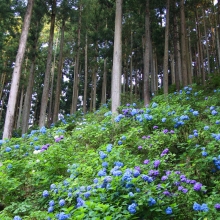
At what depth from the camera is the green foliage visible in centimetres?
296

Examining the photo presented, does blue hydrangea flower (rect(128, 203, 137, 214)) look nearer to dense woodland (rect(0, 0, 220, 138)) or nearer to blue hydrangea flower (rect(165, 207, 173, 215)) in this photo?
blue hydrangea flower (rect(165, 207, 173, 215))

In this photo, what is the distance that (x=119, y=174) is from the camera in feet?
10.2

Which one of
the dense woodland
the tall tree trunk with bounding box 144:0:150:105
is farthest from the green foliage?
the tall tree trunk with bounding box 144:0:150:105

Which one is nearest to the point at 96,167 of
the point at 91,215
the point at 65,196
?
the point at 65,196

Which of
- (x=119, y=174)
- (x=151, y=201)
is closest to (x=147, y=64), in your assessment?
(x=119, y=174)

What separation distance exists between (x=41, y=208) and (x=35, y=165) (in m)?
0.70

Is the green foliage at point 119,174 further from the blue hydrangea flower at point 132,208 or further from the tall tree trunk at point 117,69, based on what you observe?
the tall tree trunk at point 117,69

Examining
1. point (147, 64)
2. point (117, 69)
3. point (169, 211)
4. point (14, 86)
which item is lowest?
point (169, 211)

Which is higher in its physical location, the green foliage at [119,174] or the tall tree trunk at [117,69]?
the tall tree trunk at [117,69]

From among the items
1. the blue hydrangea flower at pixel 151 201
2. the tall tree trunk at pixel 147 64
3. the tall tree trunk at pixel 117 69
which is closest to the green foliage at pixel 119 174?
the blue hydrangea flower at pixel 151 201

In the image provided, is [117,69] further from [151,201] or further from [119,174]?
[151,201]

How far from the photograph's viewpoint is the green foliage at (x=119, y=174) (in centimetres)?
296

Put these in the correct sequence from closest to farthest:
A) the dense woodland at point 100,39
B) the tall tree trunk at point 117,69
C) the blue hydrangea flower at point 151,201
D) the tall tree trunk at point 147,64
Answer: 1. the blue hydrangea flower at point 151,201
2. the tall tree trunk at point 117,69
3. the dense woodland at point 100,39
4. the tall tree trunk at point 147,64

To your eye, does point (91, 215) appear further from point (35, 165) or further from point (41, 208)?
point (35, 165)
